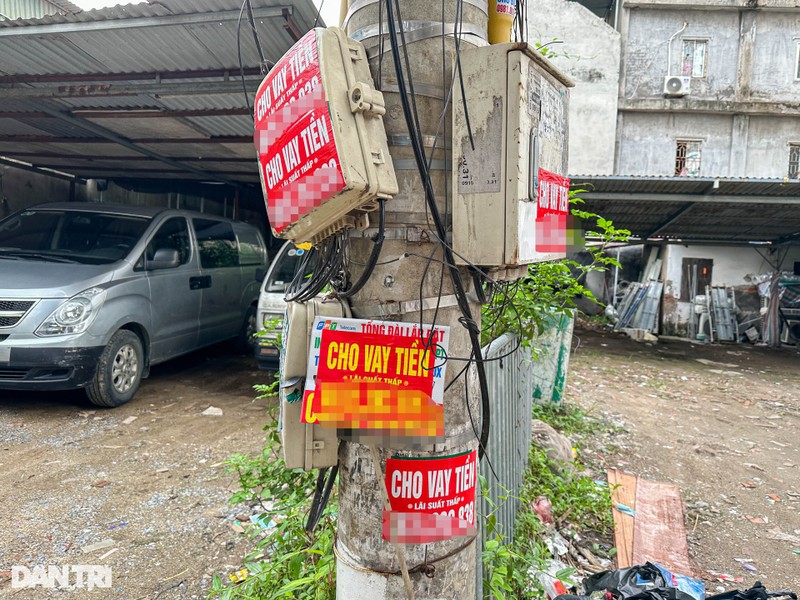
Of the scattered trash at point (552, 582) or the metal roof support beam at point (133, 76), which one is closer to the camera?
the scattered trash at point (552, 582)

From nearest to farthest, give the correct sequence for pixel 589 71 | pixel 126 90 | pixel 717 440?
pixel 126 90
pixel 717 440
pixel 589 71

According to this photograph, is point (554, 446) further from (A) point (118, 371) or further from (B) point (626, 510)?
(A) point (118, 371)

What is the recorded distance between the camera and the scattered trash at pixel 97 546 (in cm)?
280

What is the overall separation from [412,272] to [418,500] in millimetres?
610

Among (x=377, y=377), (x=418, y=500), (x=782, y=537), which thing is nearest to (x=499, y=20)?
(x=377, y=377)

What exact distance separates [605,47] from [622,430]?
1346 cm

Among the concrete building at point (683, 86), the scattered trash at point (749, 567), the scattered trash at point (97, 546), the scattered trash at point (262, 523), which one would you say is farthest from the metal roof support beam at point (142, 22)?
the concrete building at point (683, 86)

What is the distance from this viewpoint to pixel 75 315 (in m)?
4.52

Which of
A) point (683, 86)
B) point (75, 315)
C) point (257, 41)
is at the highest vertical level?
point (683, 86)

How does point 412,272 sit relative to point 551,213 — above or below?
below

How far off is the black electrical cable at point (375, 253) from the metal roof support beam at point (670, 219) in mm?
9809

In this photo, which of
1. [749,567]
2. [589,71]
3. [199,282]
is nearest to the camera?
[749,567]

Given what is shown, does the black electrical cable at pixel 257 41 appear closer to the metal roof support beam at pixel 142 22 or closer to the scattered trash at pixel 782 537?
the metal roof support beam at pixel 142 22

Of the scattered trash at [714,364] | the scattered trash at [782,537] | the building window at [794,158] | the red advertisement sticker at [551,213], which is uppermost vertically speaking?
the building window at [794,158]
